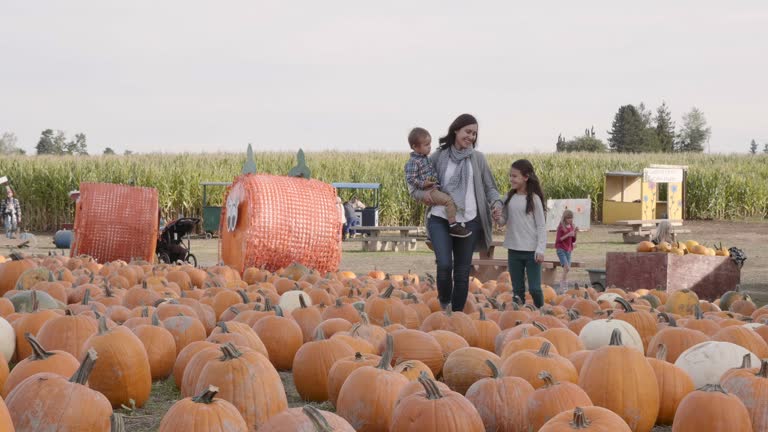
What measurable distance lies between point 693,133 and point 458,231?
11236 cm

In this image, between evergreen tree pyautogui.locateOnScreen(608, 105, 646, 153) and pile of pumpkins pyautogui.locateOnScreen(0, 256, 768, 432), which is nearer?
pile of pumpkins pyautogui.locateOnScreen(0, 256, 768, 432)

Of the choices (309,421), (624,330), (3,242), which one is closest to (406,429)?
(309,421)

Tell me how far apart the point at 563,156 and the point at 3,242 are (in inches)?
1054

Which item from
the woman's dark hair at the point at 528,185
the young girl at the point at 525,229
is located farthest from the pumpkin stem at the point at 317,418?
the woman's dark hair at the point at 528,185

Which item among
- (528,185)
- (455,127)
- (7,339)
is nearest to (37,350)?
(7,339)

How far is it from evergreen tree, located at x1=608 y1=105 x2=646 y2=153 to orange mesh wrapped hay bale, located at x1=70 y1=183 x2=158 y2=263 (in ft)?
265

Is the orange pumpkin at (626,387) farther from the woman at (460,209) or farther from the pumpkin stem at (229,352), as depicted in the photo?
the woman at (460,209)

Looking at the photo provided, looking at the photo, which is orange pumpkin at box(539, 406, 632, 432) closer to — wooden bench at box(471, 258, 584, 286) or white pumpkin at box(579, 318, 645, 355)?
white pumpkin at box(579, 318, 645, 355)

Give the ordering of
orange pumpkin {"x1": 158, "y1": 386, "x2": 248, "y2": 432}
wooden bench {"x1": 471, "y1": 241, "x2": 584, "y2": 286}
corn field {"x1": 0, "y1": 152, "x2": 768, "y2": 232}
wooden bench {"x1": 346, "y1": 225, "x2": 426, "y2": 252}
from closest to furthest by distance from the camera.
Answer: orange pumpkin {"x1": 158, "y1": 386, "x2": 248, "y2": 432} < wooden bench {"x1": 471, "y1": 241, "x2": 584, "y2": 286} < wooden bench {"x1": 346, "y1": 225, "x2": 426, "y2": 252} < corn field {"x1": 0, "y1": 152, "x2": 768, "y2": 232}

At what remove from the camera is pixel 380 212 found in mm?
33594

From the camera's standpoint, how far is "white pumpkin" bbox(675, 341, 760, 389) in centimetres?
446

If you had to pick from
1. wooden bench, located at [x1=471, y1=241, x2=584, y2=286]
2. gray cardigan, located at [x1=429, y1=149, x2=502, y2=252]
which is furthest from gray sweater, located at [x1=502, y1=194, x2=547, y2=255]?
wooden bench, located at [x1=471, y1=241, x2=584, y2=286]

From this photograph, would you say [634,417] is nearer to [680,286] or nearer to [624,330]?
[624,330]

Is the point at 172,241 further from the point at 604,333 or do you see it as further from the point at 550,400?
the point at 550,400
